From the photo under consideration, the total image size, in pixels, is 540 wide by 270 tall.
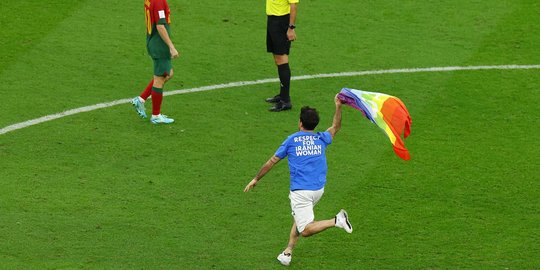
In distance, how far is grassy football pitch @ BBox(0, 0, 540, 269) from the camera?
1248 centimetres

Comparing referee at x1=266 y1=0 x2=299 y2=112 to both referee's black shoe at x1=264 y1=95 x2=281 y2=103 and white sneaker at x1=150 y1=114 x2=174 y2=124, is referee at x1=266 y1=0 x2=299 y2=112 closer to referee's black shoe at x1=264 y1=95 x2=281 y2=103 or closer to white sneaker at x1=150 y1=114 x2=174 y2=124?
referee's black shoe at x1=264 y1=95 x2=281 y2=103

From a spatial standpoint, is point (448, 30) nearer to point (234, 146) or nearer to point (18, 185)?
point (234, 146)

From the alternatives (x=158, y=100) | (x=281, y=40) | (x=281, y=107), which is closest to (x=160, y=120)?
(x=158, y=100)

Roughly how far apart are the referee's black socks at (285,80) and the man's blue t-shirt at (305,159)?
4.77 meters

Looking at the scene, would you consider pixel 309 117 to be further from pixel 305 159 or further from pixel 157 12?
pixel 157 12

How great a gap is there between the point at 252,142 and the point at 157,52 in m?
1.89

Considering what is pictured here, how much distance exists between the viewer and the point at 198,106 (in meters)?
16.8

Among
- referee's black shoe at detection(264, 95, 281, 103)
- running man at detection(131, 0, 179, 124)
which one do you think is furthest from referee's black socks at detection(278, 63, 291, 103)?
running man at detection(131, 0, 179, 124)

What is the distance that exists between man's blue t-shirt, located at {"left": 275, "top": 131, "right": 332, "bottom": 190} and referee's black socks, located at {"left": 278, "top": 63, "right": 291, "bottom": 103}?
4768mm

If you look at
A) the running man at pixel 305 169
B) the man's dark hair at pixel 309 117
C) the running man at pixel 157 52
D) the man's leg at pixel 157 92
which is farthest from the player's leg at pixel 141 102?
the man's dark hair at pixel 309 117

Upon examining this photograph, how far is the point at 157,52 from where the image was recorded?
630 inches

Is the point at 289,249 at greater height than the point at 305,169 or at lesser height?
lesser


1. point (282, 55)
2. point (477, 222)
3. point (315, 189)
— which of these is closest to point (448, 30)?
point (282, 55)

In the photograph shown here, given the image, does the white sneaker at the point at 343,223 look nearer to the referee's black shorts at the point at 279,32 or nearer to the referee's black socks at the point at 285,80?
the referee's black socks at the point at 285,80
